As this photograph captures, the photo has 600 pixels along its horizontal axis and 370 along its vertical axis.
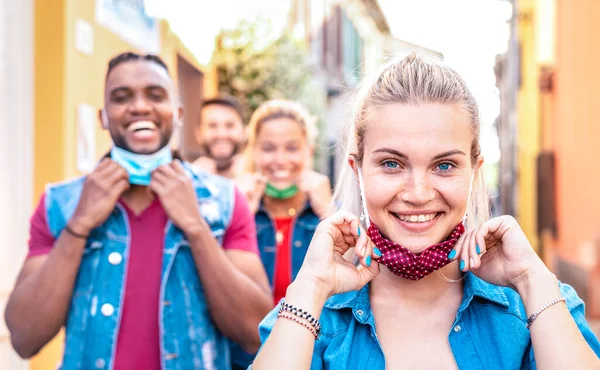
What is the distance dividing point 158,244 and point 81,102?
9.02 feet

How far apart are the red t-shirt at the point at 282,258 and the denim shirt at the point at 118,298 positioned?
987 millimetres

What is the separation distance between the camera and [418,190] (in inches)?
84.8

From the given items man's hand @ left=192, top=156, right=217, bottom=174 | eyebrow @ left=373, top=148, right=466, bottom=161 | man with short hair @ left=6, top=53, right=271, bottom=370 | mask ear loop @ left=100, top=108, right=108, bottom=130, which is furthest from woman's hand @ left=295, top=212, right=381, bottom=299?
man's hand @ left=192, top=156, right=217, bottom=174

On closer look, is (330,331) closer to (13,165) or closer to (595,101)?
(13,165)

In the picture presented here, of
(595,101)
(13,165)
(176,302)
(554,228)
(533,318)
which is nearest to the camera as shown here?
(533,318)

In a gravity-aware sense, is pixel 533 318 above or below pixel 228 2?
below

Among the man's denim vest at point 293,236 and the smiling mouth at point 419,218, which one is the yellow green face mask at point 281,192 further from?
the smiling mouth at point 419,218

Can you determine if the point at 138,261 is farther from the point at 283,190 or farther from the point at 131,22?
the point at 131,22

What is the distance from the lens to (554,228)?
1138 centimetres

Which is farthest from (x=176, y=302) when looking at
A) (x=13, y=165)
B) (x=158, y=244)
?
(x=13, y=165)

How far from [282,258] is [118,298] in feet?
4.55

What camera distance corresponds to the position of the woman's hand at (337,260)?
7.22 feet

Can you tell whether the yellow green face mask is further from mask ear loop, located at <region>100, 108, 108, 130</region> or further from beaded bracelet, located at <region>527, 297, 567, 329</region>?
beaded bracelet, located at <region>527, 297, 567, 329</region>

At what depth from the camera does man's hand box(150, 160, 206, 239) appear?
2.77 metres
